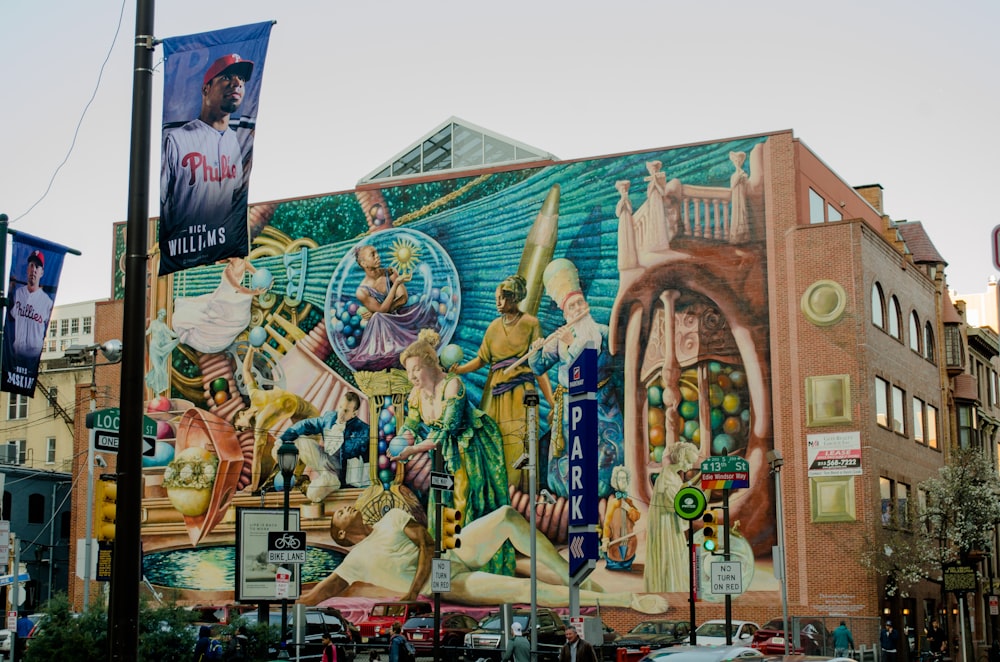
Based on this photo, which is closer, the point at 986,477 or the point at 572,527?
the point at 572,527

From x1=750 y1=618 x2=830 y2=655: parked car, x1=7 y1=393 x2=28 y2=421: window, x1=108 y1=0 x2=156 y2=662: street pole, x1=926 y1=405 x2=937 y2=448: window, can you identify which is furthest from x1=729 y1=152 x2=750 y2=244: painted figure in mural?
x1=7 y1=393 x2=28 y2=421: window

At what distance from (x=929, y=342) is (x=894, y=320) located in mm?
6442

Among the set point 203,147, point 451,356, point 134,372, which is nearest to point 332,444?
point 451,356

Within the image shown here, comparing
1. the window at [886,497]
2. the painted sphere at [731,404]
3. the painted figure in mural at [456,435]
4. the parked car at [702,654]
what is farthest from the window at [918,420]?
the parked car at [702,654]

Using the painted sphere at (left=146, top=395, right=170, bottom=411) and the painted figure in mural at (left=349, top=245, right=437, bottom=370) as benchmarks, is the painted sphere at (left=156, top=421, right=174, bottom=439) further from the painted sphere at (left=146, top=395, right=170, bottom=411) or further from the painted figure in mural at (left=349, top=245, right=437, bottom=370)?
the painted figure in mural at (left=349, top=245, right=437, bottom=370)

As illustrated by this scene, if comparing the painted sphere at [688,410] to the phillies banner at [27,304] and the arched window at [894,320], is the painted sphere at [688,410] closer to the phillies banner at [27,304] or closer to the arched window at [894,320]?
the arched window at [894,320]

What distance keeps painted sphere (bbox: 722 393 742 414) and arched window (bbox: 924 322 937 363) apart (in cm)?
1405

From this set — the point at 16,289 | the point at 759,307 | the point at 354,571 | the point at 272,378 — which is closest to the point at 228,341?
the point at 272,378

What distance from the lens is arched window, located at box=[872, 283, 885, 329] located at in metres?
52.0

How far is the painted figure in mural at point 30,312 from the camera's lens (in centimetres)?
2275

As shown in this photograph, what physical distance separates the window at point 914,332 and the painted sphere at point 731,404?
11.5m

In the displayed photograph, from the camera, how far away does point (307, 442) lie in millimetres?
56844

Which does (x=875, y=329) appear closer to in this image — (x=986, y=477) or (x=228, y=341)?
(x=986, y=477)

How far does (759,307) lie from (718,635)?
48.0ft
